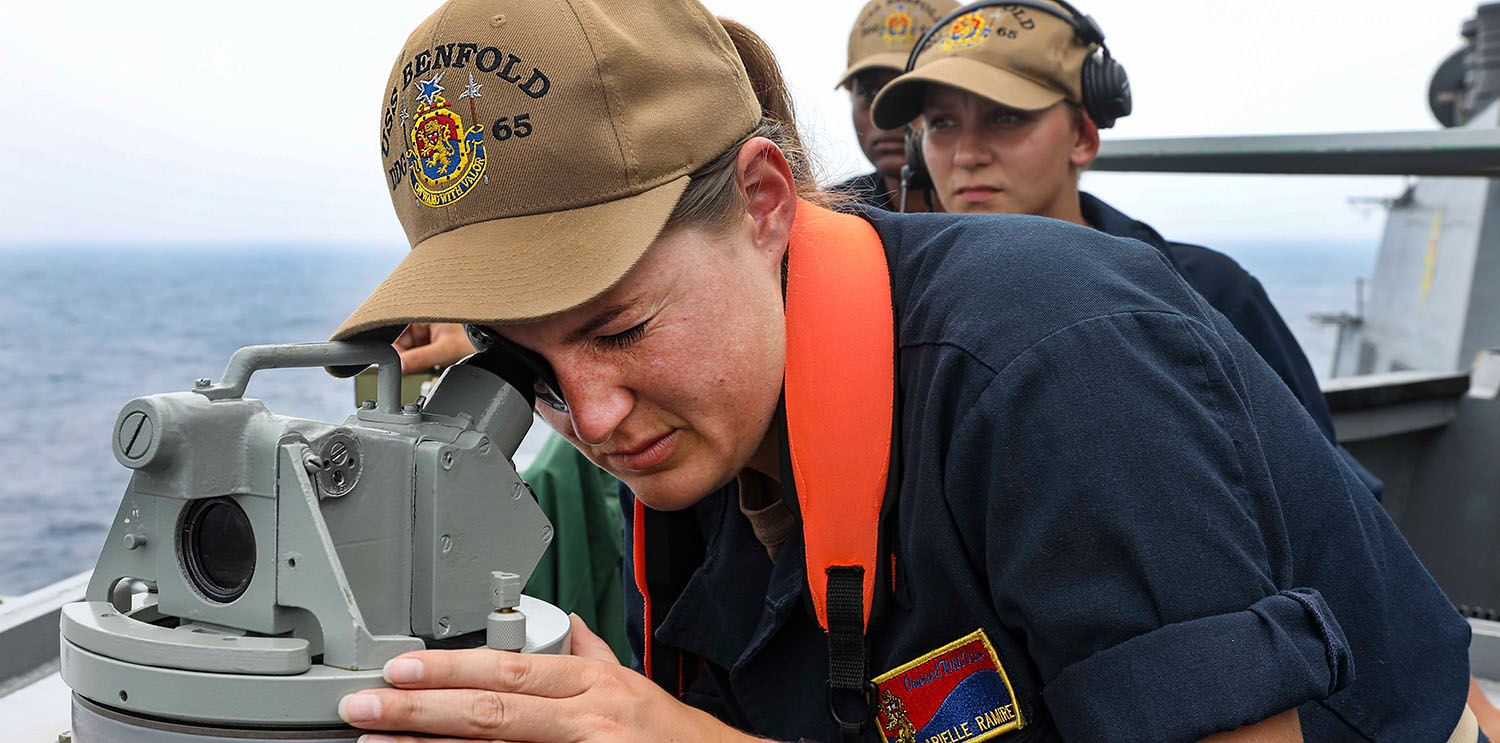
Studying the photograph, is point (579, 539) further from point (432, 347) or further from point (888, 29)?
point (888, 29)

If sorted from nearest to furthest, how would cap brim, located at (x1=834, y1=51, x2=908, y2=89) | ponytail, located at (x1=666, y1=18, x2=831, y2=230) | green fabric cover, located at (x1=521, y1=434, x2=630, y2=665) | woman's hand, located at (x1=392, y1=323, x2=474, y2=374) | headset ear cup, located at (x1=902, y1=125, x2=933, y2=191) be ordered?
ponytail, located at (x1=666, y1=18, x2=831, y2=230) → green fabric cover, located at (x1=521, y1=434, x2=630, y2=665) → woman's hand, located at (x1=392, y1=323, x2=474, y2=374) → headset ear cup, located at (x1=902, y1=125, x2=933, y2=191) → cap brim, located at (x1=834, y1=51, x2=908, y2=89)

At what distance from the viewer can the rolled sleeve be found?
34.7 inches

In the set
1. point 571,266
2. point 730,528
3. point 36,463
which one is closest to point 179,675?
point 571,266

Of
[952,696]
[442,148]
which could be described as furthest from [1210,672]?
[442,148]

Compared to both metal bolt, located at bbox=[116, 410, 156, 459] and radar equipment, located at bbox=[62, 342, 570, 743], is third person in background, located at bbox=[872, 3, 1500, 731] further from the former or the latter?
metal bolt, located at bbox=[116, 410, 156, 459]

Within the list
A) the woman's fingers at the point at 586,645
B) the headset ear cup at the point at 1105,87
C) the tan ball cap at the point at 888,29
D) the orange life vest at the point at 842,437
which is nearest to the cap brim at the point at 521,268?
the orange life vest at the point at 842,437

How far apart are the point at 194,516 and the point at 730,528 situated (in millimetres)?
647

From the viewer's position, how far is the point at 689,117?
1.00 meters

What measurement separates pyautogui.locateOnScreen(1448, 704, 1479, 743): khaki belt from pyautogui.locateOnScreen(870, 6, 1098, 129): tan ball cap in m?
1.48

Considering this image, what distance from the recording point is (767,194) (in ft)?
3.68

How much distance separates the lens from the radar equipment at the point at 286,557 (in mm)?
817

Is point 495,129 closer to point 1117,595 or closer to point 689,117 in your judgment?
point 689,117

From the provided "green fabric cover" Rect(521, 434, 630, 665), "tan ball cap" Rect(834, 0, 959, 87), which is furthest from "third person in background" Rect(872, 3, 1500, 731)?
"green fabric cover" Rect(521, 434, 630, 665)

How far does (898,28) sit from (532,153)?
2580mm
